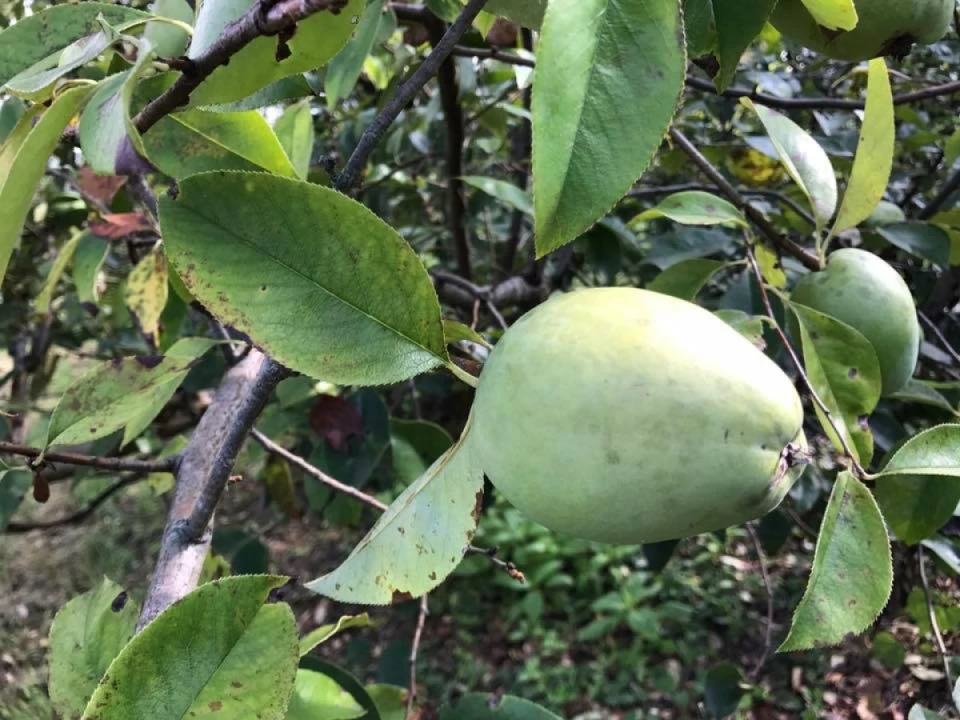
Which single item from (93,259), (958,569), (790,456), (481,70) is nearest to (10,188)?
(790,456)

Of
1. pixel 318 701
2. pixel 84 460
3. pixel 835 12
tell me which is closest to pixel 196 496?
pixel 84 460

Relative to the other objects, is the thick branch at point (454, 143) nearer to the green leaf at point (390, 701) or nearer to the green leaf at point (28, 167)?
the green leaf at point (28, 167)

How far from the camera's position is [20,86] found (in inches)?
16.3

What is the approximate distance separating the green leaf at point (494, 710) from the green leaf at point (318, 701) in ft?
0.54

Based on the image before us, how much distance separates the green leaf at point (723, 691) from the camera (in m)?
1.31

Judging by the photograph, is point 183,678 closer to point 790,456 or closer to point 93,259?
point 790,456

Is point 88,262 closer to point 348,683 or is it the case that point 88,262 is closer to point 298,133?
point 298,133

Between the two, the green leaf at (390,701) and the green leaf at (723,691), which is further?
the green leaf at (723,691)

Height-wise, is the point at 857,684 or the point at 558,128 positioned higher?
the point at 558,128

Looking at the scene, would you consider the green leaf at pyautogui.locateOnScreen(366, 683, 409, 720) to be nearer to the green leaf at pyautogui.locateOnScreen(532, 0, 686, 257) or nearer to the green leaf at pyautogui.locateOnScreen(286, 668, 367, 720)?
the green leaf at pyautogui.locateOnScreen(286, 668, 367, 720)

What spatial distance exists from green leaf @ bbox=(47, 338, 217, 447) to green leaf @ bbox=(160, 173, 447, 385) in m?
0.29

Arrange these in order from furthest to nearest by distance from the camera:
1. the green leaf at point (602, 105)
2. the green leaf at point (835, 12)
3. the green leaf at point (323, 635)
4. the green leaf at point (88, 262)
Answer: the green leaf at point (88, 262), the green leaf at point (323, 635), the green leaf at point (835, 12), the green leaf at point (602, 105)

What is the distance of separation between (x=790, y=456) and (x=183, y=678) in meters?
0.45

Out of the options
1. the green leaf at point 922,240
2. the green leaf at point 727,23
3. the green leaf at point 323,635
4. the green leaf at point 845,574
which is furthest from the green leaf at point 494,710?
the green leaf at point 922,240
